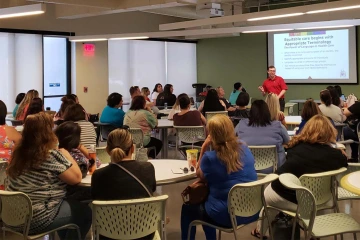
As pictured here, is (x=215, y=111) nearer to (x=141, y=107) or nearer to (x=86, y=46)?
(x=141, y=107)

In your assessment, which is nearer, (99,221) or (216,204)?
(99,221)

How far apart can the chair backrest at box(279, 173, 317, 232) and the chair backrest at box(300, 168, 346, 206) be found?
0.10 meters

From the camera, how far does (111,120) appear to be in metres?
7.69

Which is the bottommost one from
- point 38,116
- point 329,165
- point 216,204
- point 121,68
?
point 216,204

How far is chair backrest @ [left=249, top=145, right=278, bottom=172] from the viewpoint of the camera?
486cm

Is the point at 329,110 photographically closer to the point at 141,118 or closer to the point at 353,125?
the point at 353,125

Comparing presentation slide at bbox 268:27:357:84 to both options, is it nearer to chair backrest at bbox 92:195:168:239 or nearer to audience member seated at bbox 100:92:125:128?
Answer: audience member seated at bbox 100:92:125:128

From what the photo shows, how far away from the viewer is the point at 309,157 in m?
3.70

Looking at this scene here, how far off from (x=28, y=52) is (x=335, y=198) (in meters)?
9.26

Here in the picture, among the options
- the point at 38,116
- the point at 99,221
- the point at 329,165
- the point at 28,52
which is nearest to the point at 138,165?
the point at 99,221

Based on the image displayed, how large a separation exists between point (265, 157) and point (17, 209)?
2.49m

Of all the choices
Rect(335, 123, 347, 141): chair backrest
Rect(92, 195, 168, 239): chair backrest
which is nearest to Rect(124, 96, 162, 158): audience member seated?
Rect(335, 123, 347, 141): chair backrest

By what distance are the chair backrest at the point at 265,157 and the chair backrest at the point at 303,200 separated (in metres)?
1.47

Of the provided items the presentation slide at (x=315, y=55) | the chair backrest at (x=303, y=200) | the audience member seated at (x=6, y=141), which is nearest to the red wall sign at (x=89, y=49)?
the presentation slide at (x=315, y=55)
